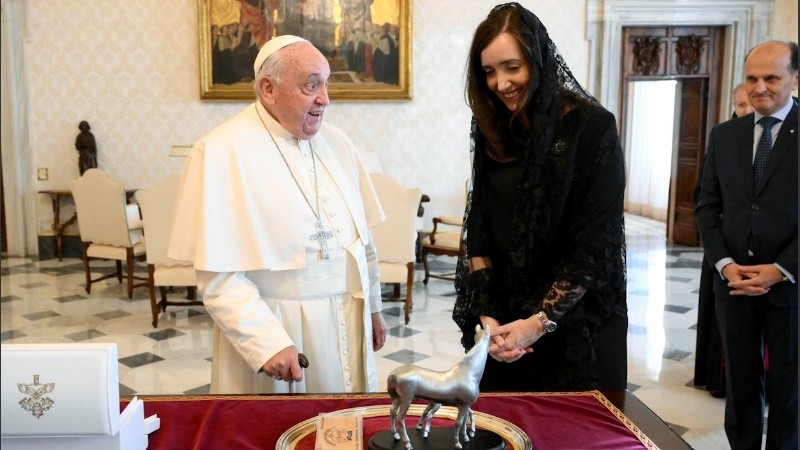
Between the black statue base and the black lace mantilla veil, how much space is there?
0.65 meters

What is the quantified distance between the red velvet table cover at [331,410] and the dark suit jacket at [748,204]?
161cm

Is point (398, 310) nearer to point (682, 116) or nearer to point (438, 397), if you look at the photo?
point (438, 397)

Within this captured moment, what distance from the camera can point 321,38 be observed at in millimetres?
9547

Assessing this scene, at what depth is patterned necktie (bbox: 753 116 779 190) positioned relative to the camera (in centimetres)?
315

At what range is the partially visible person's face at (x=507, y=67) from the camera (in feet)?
6.55

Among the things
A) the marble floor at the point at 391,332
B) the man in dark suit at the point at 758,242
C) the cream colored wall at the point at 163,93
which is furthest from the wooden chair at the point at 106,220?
the man in dark suit at the point at 758,242

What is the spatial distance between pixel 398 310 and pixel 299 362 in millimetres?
4830

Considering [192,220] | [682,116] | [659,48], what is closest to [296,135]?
[192,220]

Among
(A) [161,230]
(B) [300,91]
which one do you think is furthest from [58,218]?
(B) [300,91]

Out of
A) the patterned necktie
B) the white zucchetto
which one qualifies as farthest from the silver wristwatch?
the patterned necktie

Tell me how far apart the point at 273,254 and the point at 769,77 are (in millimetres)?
2180

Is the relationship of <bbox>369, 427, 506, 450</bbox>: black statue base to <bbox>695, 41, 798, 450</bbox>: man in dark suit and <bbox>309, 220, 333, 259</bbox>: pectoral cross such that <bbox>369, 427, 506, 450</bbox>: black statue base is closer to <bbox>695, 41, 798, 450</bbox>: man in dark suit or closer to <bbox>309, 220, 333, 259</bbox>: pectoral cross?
<bbox>309, 220, 333, 259</bbox>: pectoral cross

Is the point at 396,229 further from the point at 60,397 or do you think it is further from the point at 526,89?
the point at 60,397

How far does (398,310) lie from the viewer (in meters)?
6.98
